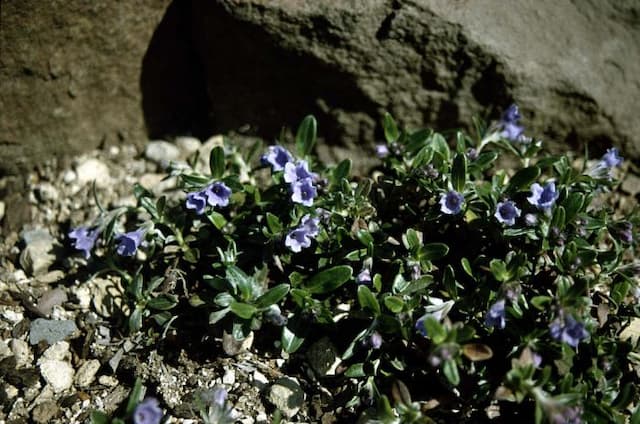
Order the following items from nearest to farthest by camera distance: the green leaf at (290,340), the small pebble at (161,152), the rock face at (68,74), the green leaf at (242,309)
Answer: the green leaf at (242,309), the green leaf at (290,340), the rock face at (68,74), the small pebble at (161,152)

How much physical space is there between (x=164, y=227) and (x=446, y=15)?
2.23 m

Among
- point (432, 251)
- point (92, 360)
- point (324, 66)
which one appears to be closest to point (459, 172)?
point (432, 251)

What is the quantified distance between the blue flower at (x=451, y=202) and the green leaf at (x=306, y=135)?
0.98 metres

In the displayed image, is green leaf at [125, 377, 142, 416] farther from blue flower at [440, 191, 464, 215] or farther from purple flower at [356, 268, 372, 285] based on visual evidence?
blue flower at [440, 191, 464, 215]

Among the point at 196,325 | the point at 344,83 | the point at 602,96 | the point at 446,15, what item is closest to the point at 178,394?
the point at 196,325

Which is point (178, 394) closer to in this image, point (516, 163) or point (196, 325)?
point (196, 325)

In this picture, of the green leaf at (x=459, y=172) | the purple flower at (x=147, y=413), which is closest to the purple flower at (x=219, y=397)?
the purple flower at (x=147, y=413)

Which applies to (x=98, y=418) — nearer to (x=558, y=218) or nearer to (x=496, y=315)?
(x=496, y=315)

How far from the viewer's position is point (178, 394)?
3.65m

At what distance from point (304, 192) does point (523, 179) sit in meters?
1.24

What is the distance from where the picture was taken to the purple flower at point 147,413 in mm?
3176

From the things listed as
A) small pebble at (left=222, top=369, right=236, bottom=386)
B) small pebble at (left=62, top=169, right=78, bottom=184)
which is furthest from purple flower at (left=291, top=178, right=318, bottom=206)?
small pebble at (left=62, top=169, right=78, bottom=184)

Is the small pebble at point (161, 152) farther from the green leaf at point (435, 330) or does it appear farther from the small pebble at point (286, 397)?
the green leaf at point (435, 330)

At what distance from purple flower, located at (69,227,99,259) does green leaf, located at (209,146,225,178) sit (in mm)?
832
